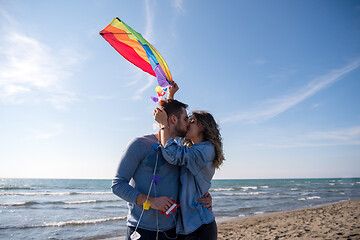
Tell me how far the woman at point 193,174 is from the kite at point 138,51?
25.9 inches

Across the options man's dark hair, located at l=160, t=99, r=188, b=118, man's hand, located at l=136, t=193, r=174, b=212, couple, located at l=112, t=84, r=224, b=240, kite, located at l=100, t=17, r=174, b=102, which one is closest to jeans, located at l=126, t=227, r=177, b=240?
couple, located at l=112, t=84, r=224, b=240

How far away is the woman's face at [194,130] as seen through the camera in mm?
2463

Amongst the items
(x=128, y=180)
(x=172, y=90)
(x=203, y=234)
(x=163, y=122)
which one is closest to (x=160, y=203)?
(x=128, y=180)

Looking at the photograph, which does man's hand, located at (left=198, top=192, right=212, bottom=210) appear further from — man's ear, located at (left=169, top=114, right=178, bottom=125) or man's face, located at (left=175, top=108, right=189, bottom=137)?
man's ear, located at (left=169, top=114, right=178, bottom=125)

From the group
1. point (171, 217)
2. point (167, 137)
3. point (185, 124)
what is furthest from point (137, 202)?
point (185, 124)

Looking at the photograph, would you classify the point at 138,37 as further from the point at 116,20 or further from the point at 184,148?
the point at 184,148

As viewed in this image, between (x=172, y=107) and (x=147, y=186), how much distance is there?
72cm

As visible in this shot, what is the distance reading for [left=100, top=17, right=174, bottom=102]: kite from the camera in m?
2.50

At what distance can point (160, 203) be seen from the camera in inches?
77.0

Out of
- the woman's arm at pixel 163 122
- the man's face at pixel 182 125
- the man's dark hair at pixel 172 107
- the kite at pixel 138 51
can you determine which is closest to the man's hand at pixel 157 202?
the woman's arm at pixel 163 122

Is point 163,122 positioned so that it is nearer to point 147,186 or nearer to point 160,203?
point 147,186

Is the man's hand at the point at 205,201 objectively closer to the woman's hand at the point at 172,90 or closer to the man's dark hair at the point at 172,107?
the man's dark hair at the point at 172,107

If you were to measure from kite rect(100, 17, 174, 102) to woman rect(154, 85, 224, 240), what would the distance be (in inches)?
25.9

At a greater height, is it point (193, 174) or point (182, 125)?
point (182, 125)
